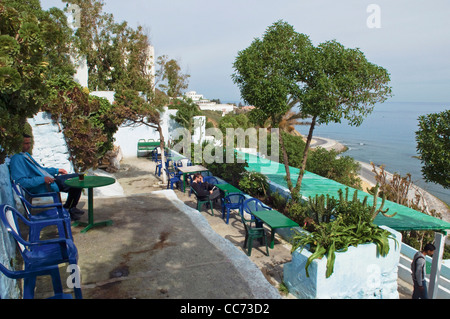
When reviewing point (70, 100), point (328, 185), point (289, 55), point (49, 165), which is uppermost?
point (289, 55)

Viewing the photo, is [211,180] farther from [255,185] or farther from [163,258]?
[163,258]

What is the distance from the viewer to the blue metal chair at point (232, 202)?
29.8 ft

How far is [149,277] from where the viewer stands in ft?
13.8

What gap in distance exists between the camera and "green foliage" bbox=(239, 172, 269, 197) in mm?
11453

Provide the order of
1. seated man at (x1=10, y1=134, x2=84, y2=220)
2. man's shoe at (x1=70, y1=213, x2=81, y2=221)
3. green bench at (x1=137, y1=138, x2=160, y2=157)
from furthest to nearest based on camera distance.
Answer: green bench at (x1=137, y1=138, x2=160, y2=157), man's shoe at (x1=70, y1=213, x2=81, y2=221), seated man at (x1=10, y1=134, x2=84, y2=220)

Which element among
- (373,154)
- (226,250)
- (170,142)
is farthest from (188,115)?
(373,154)

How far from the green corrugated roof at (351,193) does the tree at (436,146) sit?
105 centimetres

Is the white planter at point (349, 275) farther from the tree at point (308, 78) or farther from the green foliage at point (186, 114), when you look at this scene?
the green foliage at point (186, 114)

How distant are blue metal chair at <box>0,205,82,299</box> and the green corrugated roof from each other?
292 inches

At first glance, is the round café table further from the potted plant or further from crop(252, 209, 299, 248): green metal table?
A: the potted plant

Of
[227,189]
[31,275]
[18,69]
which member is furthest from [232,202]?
[31,275]

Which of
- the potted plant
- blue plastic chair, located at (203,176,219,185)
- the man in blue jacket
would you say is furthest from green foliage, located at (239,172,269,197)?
the man in blue jacket

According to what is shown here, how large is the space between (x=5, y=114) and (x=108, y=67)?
23883 mm
